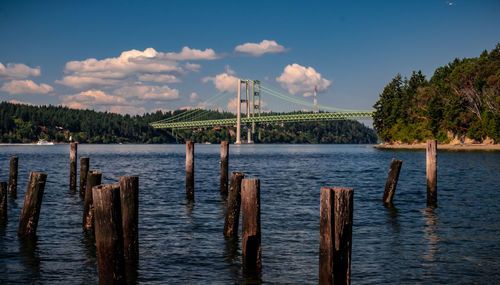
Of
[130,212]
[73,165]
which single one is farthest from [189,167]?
[130,212]

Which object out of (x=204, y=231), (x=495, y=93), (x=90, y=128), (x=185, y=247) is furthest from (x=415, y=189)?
(x=90, y=128)

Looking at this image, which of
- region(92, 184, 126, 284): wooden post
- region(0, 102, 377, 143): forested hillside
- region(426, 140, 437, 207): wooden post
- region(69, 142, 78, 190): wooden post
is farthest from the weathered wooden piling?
region(0, 102, 377, 143): forested hillside

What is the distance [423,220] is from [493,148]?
58122 millimetres

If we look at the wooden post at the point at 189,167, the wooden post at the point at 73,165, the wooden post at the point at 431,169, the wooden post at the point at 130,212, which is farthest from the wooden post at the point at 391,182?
the wooden post at the point at 73,165

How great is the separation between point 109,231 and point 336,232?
2.76 meters

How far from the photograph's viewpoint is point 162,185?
2412 cm

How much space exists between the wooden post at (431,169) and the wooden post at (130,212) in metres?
9.69

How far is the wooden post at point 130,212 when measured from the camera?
8.60 metres

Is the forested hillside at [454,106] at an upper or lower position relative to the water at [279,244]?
upper

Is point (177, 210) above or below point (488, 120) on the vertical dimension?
below

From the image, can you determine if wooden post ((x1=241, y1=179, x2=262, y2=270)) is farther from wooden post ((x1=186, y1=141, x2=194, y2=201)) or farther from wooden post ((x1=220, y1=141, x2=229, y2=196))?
wooden post ((x1=220, y1=141, x2=229, y2=196))

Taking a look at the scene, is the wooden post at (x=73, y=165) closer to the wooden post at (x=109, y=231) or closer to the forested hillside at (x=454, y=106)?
the wooden post at (x=109, y=231)

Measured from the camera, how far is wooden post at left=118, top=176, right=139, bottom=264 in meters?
8.60

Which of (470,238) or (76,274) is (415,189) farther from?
(76,274)
